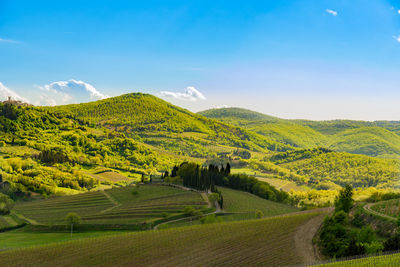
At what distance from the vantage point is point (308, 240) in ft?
192

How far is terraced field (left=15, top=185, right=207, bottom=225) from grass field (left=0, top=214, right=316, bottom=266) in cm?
2515

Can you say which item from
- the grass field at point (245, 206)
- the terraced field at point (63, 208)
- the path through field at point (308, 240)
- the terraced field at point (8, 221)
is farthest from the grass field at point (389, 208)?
the terraced field at point (8, 221)

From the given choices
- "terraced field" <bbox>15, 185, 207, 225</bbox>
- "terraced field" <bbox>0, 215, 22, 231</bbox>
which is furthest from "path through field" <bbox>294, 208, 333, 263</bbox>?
"terraced field" <bbox>0, 215, 22, 231</bbox>

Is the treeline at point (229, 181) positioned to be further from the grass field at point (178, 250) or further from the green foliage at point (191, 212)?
the grass field at point (178, 250)

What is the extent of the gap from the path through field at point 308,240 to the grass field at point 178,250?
106cm

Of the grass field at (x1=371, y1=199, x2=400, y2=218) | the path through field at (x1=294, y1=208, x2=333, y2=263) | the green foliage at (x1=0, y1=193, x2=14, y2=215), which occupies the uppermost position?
the grass field at (x1=371, y1=199, x2=400, y2=218)

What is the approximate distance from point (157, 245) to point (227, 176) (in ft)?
340

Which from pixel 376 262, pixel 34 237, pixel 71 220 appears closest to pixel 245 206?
pixel 71 220

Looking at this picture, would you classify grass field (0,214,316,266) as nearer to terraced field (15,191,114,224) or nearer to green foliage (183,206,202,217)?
green foliage (183,206,202,217)

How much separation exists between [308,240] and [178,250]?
83.4 feet

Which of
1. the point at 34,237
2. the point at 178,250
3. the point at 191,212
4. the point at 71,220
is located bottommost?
the point at 34,237

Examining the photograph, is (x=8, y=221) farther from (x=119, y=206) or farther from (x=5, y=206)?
(x=119, y=206)

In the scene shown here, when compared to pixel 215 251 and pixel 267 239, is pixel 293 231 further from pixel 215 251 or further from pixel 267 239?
pixel 215 251

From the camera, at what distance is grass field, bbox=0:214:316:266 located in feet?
155
